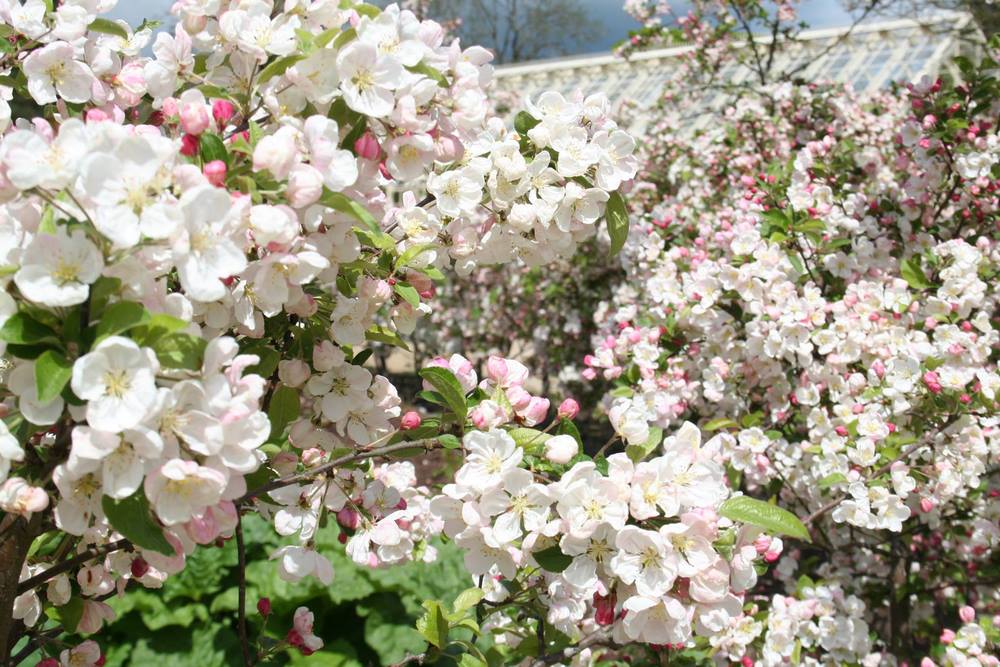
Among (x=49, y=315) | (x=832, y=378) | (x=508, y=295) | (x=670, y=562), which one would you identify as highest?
(x=49, y=315)

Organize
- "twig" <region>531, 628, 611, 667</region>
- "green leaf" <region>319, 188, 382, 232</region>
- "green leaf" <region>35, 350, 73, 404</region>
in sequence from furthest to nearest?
1. "twig" <region>531, 628, 611, 667</region>
2. "green leaf" <region>319, 188, 382, 232</region>
3. "green leaf" <region>35, 350, 73, 404</region>

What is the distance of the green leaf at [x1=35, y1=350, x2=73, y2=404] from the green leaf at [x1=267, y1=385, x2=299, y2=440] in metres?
0.55

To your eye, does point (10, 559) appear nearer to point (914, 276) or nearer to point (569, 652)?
point (569, 652)

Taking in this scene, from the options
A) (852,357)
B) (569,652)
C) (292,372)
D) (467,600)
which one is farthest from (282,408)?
(852,357)

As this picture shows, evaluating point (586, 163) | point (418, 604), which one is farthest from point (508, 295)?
point (586, 163)

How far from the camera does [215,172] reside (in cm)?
101

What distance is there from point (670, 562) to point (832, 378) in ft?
6.32

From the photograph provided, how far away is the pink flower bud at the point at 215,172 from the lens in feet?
3.32

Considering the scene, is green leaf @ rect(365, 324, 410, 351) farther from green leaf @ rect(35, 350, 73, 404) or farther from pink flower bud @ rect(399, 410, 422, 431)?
green leaf @ rect(35, 350, 73, 404)

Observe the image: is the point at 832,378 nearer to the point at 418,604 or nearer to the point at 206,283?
the point at 418,604

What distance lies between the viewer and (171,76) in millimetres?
1400

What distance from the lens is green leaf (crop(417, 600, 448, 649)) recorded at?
1.58 m

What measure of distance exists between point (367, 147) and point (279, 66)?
0.57 feet

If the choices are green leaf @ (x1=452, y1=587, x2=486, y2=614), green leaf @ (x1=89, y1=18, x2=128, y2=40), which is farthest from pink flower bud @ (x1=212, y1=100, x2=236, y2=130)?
green leaf @ (x1=452, y1=587, x2=486, y2=614)
